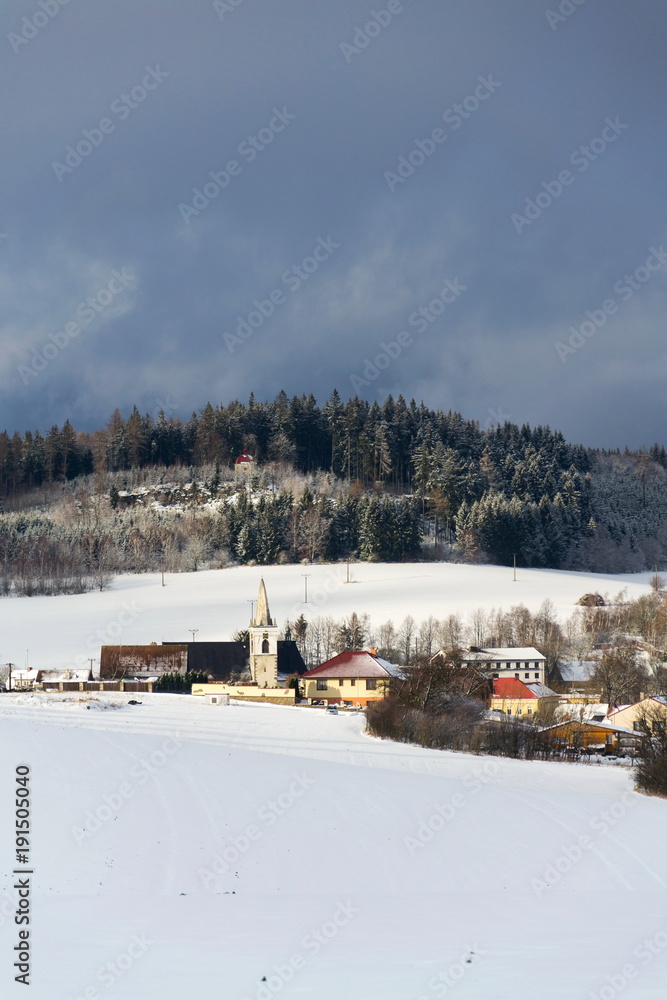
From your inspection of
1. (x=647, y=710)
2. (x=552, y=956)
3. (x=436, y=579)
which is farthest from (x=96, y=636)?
(x=552, y=956)

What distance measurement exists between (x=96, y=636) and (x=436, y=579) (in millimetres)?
49433

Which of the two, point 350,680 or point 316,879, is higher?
point 316,879

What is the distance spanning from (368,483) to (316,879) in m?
154

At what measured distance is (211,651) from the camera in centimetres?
8162

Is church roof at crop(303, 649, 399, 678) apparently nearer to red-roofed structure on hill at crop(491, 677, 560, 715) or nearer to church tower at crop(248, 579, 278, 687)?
church tower at crop(248, 579, 278, 687)

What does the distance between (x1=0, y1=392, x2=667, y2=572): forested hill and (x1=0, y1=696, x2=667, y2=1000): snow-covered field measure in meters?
110

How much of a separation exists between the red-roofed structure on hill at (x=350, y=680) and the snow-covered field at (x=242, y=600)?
2151 cm

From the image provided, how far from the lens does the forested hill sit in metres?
145

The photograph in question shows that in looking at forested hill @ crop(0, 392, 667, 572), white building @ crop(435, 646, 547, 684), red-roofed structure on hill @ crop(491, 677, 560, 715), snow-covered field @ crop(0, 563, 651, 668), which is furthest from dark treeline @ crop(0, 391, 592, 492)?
red-roofed structure on hill @ crop(491, 677, 560, 715)

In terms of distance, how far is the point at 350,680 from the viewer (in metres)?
75.9

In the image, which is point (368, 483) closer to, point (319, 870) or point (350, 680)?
point (350, 680)

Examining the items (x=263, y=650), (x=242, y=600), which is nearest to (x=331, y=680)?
(x=263, y=650)

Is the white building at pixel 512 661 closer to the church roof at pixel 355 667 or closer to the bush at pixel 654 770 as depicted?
the church roof at pixel 355 667

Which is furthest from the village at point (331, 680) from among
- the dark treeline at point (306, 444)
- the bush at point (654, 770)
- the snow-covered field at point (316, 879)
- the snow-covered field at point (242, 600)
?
the dark treeline at point (306, 444)
